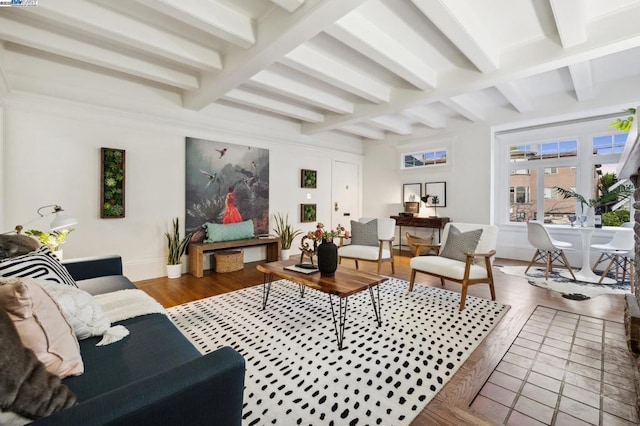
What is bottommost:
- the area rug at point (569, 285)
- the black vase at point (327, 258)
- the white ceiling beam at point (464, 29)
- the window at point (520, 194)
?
the area rug at point (569, 285)

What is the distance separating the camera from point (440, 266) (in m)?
3.23

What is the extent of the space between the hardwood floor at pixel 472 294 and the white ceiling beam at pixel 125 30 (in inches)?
103

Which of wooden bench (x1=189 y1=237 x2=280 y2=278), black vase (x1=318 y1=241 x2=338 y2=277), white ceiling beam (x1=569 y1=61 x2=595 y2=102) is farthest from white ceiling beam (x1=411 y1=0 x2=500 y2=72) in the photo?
wooden bench (x1=189 y1=237 x2=280 y2=278)

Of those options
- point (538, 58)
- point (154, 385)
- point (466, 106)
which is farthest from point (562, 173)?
point (154, 385)

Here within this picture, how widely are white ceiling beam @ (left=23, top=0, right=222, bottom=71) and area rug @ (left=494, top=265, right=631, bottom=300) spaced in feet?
16.2

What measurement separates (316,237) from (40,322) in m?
2.02

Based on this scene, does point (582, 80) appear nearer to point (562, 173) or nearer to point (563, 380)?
point (562, 173)

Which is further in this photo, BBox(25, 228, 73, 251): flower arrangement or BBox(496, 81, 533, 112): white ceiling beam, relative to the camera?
BBox(496, 81, 533, 112): white ceiling beam

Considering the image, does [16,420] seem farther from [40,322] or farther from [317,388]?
[317,388]

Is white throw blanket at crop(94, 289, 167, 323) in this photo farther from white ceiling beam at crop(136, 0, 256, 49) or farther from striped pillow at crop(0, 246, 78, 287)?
white ceiling beam at crop(136, 0, 256, 49)

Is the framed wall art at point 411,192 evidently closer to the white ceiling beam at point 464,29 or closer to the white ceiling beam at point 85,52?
the white ceiling beam at point 464,29

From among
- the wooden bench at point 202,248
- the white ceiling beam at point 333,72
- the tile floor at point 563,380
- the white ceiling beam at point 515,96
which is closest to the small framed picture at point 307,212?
the wooden bench at point 202,248

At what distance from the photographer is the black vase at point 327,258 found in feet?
8.95

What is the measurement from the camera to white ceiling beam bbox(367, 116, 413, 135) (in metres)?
5.55
